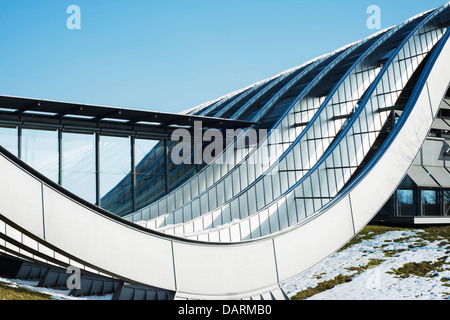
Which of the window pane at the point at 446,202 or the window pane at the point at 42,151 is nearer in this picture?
the window pane at the point at 42,151

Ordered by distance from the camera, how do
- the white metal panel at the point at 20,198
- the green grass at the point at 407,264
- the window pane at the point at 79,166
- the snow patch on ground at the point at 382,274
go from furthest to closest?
the window pane at the point at 79,166
the green grass at the point at 407,264
the snow patch on ground at the point at 382,274
the white metal panel at the point at 20,198

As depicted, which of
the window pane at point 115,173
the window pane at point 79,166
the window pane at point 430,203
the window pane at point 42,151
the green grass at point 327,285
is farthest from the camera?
the window pane at point 430,203

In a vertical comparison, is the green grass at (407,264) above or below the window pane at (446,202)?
below

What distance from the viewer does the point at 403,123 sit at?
15.9 metres

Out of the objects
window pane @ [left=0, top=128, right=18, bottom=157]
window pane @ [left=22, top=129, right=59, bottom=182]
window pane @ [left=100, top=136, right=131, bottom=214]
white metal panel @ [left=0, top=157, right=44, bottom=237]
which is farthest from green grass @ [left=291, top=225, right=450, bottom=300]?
white metal panel @ [left=0, top=157, right=44, bottom=237]

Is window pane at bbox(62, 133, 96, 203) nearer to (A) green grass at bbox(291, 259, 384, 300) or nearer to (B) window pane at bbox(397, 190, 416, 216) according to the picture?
(A) green grass at bbox(291, 259, 384, 300)

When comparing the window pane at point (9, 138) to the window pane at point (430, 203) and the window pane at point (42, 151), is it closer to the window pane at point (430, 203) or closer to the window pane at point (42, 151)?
the window pane at point (42, 151)

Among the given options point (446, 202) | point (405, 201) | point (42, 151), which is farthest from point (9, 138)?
Result: point (446, 202)

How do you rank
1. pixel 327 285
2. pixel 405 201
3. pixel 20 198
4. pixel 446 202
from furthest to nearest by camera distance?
pixel 446 202 → pixel 405 201 → pixel 327 285 → pixel 20 198

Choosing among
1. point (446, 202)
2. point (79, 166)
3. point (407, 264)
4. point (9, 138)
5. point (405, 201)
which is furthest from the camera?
point (446, 202)

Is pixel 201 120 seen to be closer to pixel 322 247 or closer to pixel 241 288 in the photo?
pixel 322 247

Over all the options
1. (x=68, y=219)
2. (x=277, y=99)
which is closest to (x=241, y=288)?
(x=68, y=219)

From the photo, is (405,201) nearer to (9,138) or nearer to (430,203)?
(430,203)

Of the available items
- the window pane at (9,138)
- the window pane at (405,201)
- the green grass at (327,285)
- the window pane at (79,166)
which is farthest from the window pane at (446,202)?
the window pane at (9,138)
